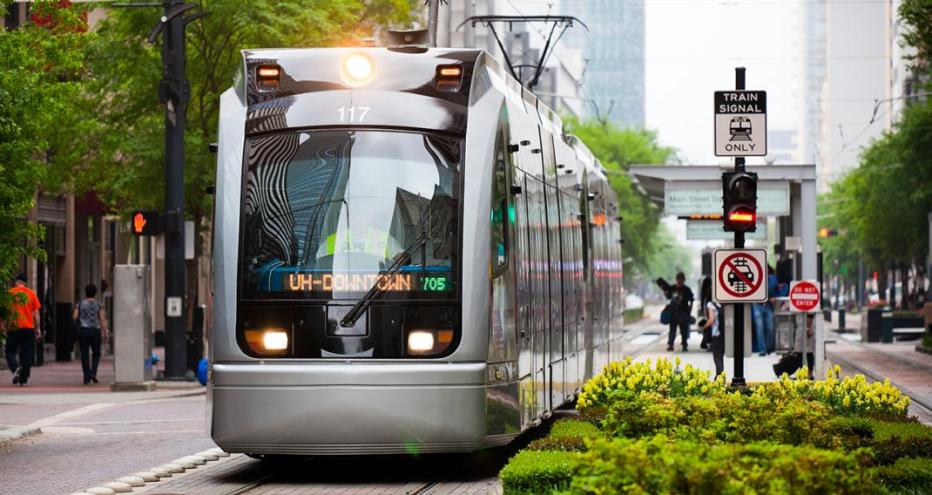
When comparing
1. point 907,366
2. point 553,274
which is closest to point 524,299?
point 553,274

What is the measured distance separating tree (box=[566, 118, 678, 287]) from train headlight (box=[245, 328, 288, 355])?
76.6m

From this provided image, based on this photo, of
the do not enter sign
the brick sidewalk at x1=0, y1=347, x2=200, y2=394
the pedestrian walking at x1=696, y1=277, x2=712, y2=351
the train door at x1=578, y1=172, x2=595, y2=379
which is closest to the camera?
the train door at x1=578, y1=172, x2=595, y2=379

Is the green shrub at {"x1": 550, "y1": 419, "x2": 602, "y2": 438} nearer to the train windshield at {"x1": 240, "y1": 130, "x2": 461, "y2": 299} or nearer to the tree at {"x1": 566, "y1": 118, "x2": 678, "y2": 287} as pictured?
the train windshield at {"x1": 240, "y1": 130, "x2": 461, "y2": 299}

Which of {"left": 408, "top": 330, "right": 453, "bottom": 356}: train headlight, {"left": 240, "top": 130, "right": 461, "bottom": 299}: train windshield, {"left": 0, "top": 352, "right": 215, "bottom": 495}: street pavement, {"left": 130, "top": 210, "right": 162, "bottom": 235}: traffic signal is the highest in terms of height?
{"left": 130, "top": 210, "right": 162, "bottom": 235}: traffic signal

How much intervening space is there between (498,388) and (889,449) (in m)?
3.47

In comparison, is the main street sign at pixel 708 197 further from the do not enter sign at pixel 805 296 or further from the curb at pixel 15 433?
the curb at pixel 15 433

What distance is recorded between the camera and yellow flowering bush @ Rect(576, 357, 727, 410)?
56.1 ft

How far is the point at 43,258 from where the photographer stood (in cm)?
2028

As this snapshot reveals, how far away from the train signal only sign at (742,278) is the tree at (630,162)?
7130 centimetres

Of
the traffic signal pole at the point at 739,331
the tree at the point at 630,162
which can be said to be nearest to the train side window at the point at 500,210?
the traffic signal pole at the point at 739,331

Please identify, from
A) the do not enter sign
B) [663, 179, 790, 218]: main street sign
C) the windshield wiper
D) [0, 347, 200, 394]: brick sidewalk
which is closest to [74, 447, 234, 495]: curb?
the windshield wiper

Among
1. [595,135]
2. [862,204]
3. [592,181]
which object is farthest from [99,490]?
[595,135]

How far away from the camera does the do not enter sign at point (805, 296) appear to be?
27594 millimetres

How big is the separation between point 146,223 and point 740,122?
13.4 metres
